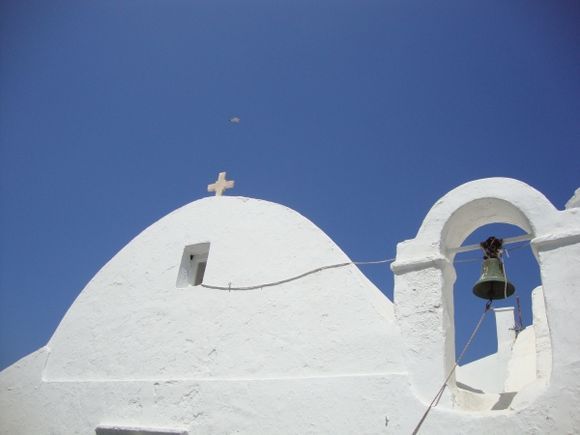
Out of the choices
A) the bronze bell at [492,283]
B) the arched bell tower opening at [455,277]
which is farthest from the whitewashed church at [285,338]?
the bronze bell at [492,283]

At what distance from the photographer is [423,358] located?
141 inches

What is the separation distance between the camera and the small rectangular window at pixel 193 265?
17.9 feet

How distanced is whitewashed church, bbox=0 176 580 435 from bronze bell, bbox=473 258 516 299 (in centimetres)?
27

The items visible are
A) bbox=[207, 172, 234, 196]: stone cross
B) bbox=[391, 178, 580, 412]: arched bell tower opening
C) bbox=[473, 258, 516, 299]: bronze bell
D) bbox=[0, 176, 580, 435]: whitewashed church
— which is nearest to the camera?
bbox=[391, 178, 580, 412]: arched bell tower opening

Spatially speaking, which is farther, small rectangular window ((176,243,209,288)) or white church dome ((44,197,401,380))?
small rectangular window ((176,243,209,288))

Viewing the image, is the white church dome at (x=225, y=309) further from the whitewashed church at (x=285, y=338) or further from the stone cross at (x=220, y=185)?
the stone cross at (x=220, y=185)

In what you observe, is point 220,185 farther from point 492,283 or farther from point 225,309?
point 492,283

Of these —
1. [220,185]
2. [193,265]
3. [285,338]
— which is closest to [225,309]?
[285,338]

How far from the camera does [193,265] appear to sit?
18.4 feet

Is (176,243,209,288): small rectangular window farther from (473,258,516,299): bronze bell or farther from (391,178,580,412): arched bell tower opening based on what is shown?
(473,258,516,299): bronze bell

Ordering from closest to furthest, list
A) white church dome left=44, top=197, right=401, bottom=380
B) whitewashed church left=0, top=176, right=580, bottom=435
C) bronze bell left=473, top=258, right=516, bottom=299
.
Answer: whitewashed church left=0, top=176, right=580, bottom=435 → bronze bell left=473, top=258, right=516, bottom=299 → white church dome left=44, top=197, right=401, bottom=380

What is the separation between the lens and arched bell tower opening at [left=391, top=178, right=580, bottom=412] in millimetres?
3287

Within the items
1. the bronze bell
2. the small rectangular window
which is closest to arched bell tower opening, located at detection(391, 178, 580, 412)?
the bronze bell

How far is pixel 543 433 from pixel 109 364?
4.09 meters
